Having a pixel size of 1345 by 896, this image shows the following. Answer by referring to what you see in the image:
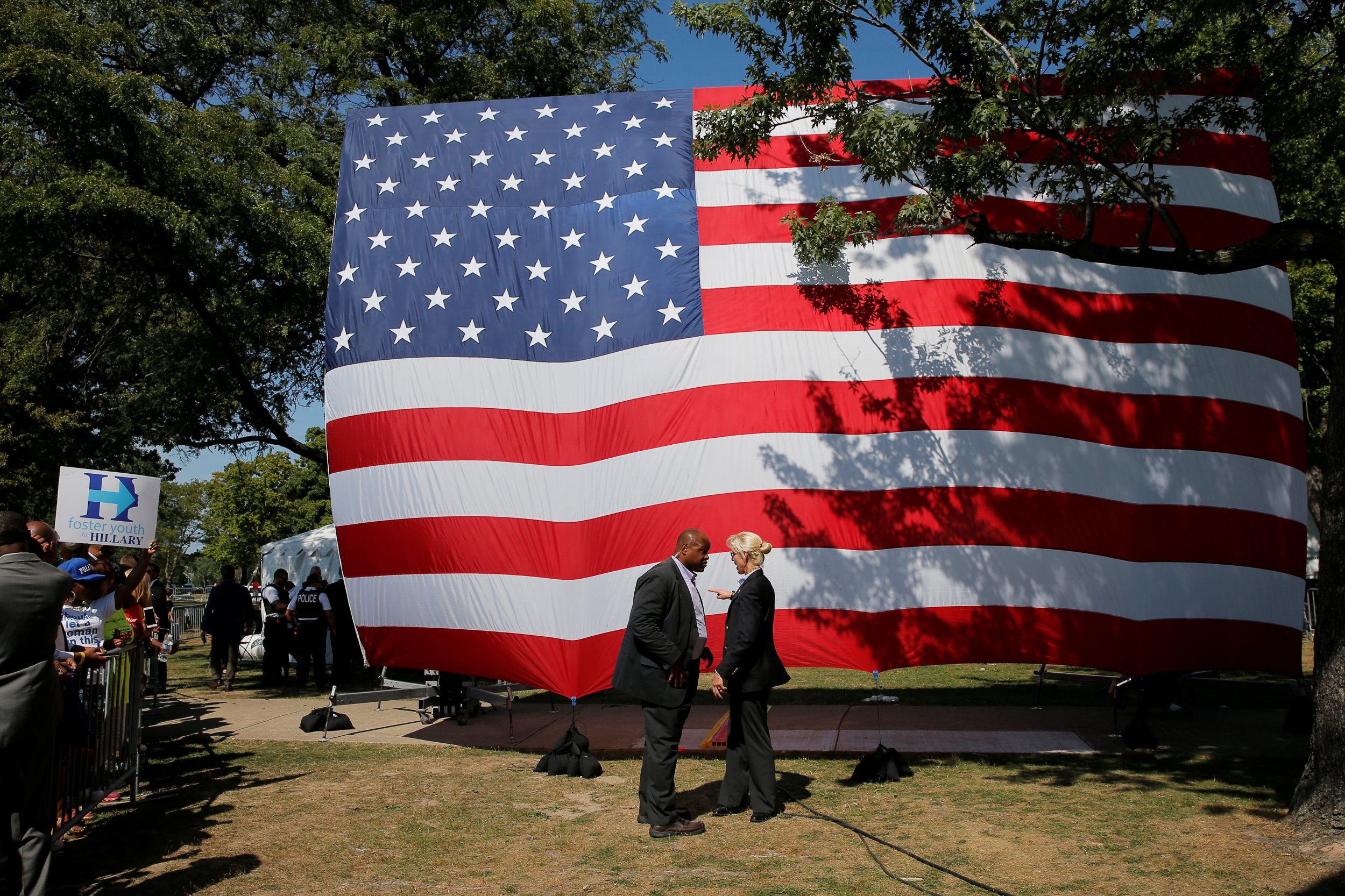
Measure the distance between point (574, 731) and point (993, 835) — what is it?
3697mm

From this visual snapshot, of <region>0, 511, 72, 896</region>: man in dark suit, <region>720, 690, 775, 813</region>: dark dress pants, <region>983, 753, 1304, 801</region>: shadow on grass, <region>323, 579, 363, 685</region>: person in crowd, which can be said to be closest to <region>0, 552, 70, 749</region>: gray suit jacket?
<region>0, 511, 72, 896</region>: man in dark suit

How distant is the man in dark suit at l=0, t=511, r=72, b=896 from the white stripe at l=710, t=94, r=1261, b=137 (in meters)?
6.90

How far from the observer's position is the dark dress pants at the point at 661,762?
628 cm

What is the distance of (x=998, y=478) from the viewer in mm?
8938

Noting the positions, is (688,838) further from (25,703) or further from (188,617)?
(188,617)

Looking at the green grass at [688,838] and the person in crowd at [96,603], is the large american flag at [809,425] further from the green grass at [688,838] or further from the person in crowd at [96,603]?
the person in crowd at [96,603]

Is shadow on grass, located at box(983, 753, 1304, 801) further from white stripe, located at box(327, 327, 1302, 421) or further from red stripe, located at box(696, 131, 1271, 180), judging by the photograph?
red stripe, located at box(696, 131, 1271, 180)

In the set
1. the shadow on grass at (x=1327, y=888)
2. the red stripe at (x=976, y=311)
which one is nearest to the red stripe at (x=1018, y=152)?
the red stripe at (x=976, y=311)

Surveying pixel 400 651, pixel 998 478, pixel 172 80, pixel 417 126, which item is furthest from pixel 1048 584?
pixel 172 80

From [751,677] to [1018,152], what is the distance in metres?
6.19

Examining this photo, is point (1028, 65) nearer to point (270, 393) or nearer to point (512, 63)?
point (512, 63)

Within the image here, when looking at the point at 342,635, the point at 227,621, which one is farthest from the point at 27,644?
the point at 227,621

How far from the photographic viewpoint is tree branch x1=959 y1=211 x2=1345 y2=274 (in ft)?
21.4

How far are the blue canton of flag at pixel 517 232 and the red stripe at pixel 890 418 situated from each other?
0.71 meters
